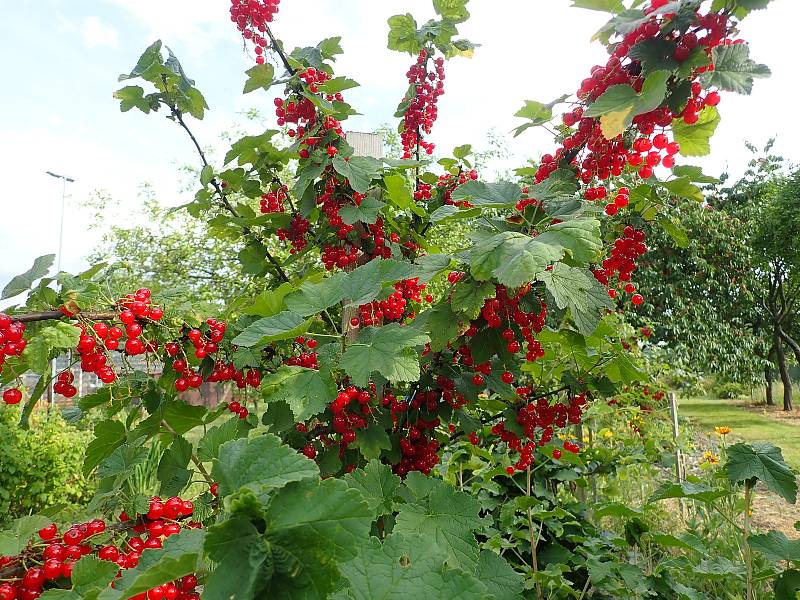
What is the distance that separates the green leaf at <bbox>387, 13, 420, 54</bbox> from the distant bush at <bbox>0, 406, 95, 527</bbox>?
14.2 feet

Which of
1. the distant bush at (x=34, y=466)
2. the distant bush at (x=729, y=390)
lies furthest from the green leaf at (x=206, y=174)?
the distant bush at (x=729, y=390)

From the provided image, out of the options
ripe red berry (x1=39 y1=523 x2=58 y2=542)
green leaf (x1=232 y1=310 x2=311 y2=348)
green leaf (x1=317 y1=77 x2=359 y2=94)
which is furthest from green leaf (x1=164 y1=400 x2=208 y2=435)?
green leaf (x1=317 y1=77 x2=359 y2=94)

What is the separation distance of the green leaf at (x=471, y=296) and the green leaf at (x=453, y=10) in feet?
4.47

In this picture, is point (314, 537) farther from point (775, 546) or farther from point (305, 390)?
point (775, 546)

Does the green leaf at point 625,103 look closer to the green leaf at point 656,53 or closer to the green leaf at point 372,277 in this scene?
the green leaf at point 656,53

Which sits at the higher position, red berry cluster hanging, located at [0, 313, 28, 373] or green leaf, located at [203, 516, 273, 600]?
red berry cluster hanging, located at [0, 313, 28, 373]

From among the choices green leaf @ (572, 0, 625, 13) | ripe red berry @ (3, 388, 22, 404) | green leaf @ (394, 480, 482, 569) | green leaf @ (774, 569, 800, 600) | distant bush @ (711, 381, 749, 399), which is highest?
green leaf @ (572, 0, 625, 13)

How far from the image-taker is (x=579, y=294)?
1121 millimetres

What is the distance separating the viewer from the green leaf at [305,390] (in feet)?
3.73

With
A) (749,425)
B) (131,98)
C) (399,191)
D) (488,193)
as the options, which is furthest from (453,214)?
(749,425)

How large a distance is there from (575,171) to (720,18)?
0.46 metres

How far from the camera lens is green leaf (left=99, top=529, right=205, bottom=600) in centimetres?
57

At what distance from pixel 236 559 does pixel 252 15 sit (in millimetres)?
1883

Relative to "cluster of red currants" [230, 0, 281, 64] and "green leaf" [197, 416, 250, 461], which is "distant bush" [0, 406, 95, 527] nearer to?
"cluster of red currants" [230, 0, 281, 64]
